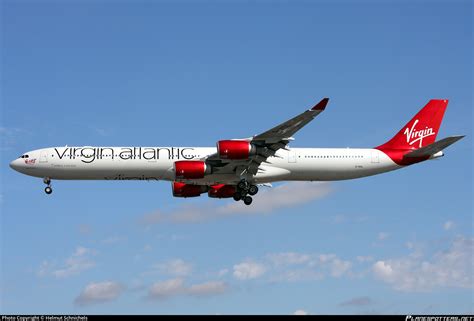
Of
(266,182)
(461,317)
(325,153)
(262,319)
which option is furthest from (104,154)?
(461,317)

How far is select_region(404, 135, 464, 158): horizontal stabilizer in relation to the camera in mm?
62256

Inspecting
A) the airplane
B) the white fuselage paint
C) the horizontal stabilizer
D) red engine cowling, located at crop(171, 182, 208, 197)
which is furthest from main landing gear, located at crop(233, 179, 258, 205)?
the horizontal stabilizer

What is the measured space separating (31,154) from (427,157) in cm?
3331

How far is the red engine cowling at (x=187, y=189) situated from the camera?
222 ft

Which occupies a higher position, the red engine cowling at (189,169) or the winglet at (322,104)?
the winglet at (322,104)

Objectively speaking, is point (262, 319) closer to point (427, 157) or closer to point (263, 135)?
point (263, 135)

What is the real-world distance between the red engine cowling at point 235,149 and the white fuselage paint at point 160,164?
3340 mm

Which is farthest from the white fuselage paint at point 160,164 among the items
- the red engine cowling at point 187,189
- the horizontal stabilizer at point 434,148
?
the horizontal stabilizer at point 434,148

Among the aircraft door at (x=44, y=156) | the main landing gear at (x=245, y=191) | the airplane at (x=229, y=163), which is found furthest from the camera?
the main landing gear at (x=245, y=191)

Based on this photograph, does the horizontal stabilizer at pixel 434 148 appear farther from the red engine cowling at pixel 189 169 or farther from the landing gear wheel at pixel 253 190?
the red engine cowling at pixel 189 169

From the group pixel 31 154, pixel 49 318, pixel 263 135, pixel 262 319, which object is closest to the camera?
pixel 262 319

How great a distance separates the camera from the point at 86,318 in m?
45.9

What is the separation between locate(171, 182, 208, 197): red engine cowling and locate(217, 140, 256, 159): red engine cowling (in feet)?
28.5

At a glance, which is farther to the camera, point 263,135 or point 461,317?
point 263,135
